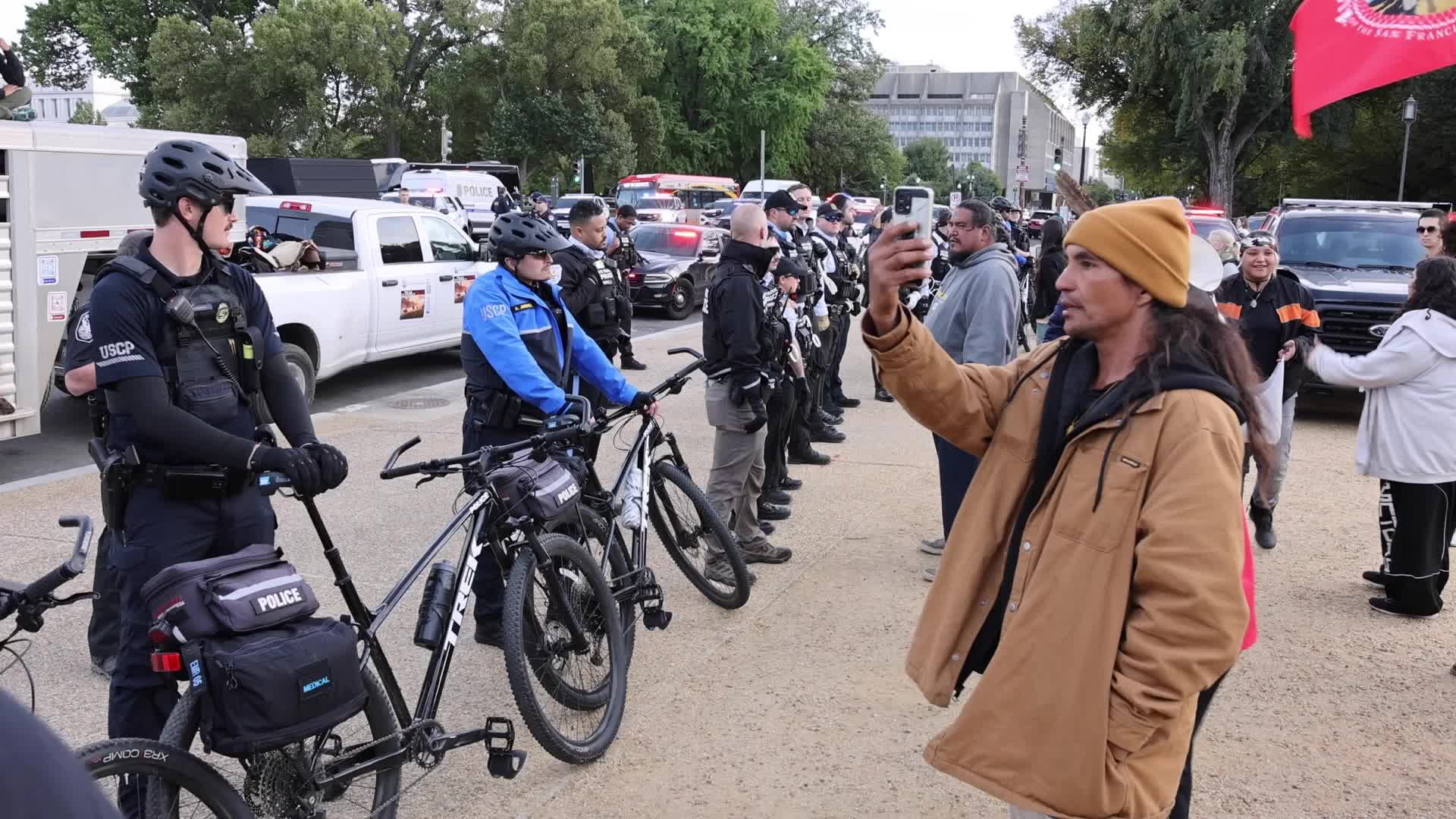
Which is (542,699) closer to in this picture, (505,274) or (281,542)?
(505,274)

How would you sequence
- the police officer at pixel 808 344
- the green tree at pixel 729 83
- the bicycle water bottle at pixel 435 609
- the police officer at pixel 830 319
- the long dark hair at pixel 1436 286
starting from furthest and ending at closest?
the green tree at pixel 729 83 < the police officer at pixel 830 319 < the police officer at pixel 808 344 < the long dark hair at pixel 1436 286 < the bicycle water bottle at pixel 435 609

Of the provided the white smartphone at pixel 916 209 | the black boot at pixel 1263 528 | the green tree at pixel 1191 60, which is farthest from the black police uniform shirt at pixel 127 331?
the green tree at pixel 1191 60

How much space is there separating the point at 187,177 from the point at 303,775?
1628 millimetres

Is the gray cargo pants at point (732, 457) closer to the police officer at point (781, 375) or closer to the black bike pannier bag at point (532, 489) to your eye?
the police officer at point (781, 375)

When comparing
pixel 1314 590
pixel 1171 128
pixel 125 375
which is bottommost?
pixel 1314 590

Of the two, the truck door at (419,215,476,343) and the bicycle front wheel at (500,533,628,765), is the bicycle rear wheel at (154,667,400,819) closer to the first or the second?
the bicycle front wheel at (500,533,628,765)

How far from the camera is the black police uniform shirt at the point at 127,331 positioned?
321 centimetres

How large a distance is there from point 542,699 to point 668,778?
1.60 ft

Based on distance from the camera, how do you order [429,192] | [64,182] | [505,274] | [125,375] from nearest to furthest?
[125,375], [505,274], [64,182], [429,192]

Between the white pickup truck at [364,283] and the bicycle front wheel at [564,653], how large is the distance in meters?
6.35

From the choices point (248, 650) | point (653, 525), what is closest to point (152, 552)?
point (248, 650)

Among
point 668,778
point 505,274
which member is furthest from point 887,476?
point 668,778

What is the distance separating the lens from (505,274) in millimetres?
4984

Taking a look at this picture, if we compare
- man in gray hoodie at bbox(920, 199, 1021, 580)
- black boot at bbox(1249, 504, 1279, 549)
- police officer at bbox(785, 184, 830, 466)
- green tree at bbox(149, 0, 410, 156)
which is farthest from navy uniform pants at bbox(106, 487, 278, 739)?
green tree at bbox(149, 0, 410, 156)
